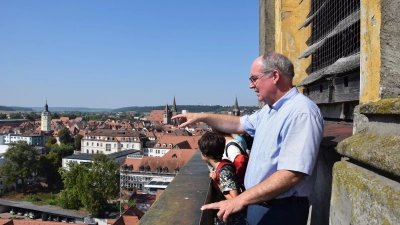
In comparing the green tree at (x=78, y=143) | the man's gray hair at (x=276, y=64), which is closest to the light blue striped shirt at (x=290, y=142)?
the man's gray hair at (x=276, y=64)

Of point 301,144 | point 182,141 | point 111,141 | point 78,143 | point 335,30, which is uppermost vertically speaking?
point 335,30

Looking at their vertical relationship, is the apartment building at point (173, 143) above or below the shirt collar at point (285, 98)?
below

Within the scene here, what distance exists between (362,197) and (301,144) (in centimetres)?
34

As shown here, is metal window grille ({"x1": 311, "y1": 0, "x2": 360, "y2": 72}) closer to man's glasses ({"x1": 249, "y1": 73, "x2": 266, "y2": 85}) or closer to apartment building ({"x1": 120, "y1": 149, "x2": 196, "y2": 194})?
man's glasses ({"x1": 249, "y1": 73, "x2": 266, "y2": 85})

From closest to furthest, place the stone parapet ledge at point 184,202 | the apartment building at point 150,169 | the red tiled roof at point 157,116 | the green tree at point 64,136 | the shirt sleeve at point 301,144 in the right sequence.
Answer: the shirt sleeve at point 301,144 → the stone parapet ledge at point 184,202 → the apartment building at point 150,169 → the green tree at point 64,136 → the red tiled roof at point 157,116

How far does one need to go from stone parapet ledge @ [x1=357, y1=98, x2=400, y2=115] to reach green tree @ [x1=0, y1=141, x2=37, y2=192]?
53984 millimetres

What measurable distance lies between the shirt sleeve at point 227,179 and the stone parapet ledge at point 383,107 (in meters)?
1.05

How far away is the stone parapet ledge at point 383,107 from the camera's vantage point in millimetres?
1336

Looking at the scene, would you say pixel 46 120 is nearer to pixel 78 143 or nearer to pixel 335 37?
pixel 78 143

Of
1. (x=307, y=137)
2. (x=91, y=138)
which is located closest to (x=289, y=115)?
(x=307, y=137)

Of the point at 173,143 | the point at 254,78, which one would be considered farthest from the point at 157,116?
the point at 254,78

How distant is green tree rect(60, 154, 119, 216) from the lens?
116ft

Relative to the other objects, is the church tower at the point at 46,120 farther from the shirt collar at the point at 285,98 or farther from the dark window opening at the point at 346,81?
the shirt collar at the point at 285,98

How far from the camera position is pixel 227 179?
245 centimetres
